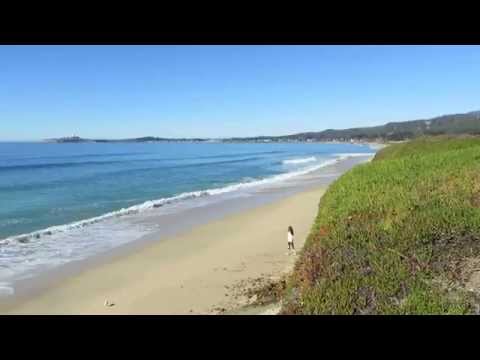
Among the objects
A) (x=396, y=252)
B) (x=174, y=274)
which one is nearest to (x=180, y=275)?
(x=174, y=274)

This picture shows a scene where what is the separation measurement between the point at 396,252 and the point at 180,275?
5910 mm

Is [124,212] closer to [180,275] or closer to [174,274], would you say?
[174,274]

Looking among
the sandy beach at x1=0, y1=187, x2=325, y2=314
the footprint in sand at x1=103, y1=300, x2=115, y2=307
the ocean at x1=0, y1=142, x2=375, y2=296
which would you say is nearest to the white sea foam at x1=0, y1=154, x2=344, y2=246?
the ocean at x1=0, y1=142, x2=375, y2=296

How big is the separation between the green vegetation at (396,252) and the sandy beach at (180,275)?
2575mm

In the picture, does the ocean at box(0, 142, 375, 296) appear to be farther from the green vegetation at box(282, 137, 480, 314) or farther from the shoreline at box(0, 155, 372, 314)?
the green vegetation at box(282, 137, 480, 314)

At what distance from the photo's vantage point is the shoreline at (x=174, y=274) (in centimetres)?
818

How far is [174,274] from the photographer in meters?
10.0

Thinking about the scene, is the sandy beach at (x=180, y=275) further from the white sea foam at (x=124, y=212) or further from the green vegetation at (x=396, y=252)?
the white sea foam at (x=124, y=212)
